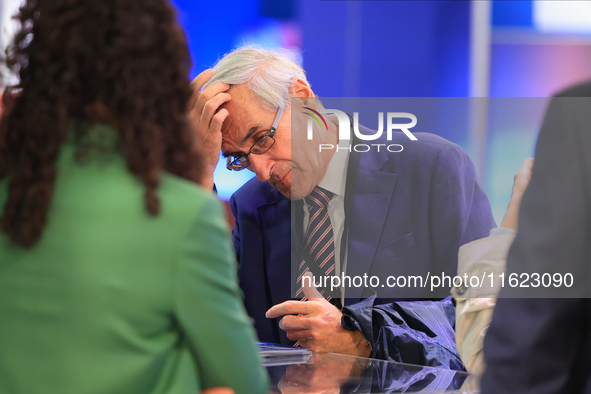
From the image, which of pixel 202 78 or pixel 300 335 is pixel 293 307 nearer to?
pixel 300 335

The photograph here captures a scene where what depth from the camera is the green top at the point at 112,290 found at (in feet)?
2.60

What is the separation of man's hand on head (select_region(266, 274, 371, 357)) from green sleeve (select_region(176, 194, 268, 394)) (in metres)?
1.12

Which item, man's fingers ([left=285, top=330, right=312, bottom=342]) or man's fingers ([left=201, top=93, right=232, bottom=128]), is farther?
man's fingers ([left=201, top=93, right=232, bottom=128])

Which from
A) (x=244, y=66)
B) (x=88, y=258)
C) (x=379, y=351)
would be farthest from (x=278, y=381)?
(x=244, y=66)

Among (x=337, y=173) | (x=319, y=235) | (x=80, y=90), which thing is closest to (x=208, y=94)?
(x=337, y=173)

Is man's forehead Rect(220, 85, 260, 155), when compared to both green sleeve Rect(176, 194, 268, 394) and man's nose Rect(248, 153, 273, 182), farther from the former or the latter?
green sleeve Rect(176, 194, 268, 394)

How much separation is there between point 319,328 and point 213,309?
1.21 m

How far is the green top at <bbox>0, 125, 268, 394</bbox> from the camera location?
2.60ft

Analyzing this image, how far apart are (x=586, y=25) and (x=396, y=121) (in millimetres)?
2514

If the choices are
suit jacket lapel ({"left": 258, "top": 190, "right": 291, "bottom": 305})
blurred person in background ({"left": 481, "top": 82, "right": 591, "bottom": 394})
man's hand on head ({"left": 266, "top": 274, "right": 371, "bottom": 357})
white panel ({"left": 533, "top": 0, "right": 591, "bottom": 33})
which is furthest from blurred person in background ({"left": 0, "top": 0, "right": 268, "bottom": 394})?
white panel ({"left": 533, "top": 0, "right": 591, "bottom": 33})

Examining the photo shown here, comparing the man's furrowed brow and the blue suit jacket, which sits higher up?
the man's furrowed brow

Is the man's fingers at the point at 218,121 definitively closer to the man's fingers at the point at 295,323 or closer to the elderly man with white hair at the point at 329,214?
the elderly man with white hair at the point at 329,214

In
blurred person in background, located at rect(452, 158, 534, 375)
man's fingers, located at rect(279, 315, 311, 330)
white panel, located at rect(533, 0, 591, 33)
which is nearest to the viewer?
blurred person in background, located at rect(452, 158, 534, 375)

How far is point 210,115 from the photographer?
241 cm
